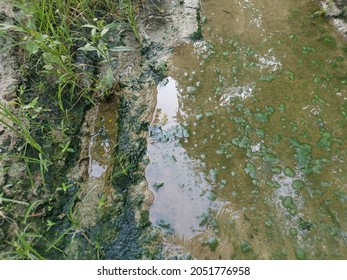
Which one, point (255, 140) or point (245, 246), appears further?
point (255, 140)

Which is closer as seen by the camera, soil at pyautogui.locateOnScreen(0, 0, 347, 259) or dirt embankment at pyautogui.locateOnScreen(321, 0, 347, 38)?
soil at pyautogui.locateOnScreen(0, 0, 347, 259)

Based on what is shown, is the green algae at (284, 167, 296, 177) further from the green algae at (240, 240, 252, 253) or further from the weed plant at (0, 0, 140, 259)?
the weed plant at (0, 0, 140, 259)

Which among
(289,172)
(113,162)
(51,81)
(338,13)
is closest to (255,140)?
(289,172)

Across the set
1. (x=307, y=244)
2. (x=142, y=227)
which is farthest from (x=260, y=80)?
(x=142, y=227)

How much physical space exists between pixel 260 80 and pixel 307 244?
3.24 ft

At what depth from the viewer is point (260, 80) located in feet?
6.70

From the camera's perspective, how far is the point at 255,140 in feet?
5.98

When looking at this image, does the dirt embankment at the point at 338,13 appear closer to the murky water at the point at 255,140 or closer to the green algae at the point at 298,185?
the murky water at the point at 255,140

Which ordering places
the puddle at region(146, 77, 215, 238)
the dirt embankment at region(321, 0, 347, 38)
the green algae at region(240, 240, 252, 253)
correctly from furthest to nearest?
the dirt embankment at region(321, 0, 347, 38) < the puddle at region(146, 77, 215, 238) < the green algae at region(240, 240, 252, 253)

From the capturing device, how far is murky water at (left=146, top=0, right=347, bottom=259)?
→ 1566mm

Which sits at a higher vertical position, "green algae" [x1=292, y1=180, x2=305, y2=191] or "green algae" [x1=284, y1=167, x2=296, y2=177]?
"green algae" [x1=284, y1=167, x2=296, y2=177]

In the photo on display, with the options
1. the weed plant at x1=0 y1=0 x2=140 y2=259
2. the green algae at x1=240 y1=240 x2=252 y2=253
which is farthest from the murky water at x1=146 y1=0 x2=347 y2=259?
the weed plant at x1=0 y1=0 x2=140 y2=259

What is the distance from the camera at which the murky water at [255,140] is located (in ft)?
5.14

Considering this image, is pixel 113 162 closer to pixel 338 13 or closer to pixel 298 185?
pixel 298 185
